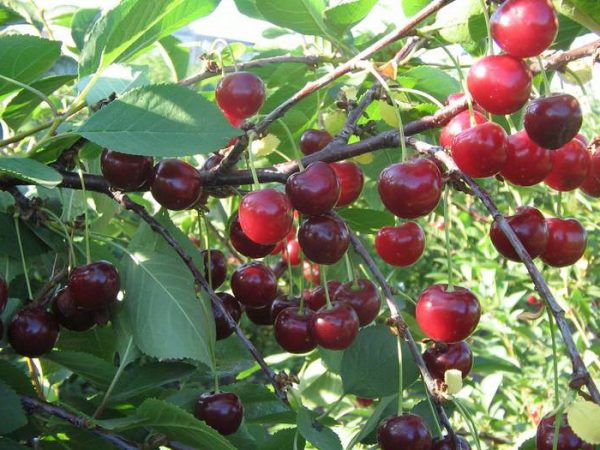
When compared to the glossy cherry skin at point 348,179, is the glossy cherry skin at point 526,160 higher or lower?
higher

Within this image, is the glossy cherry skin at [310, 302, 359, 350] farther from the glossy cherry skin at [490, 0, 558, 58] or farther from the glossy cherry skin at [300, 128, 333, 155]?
the glossy cherry skin at [490, 0, 558, 58]

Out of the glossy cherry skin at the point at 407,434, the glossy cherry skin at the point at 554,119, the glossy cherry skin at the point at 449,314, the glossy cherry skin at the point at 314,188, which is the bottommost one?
the glossy cherry skin at the point at 407,434

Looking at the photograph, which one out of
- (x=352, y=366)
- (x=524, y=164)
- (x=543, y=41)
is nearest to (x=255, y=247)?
(x=352, y=366)

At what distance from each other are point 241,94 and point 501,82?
48 centimetres

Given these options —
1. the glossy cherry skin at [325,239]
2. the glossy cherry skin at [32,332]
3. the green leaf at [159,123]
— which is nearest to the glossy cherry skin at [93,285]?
the glossy cherry skin at [32,332]

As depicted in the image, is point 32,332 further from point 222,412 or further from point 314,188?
point 314,188

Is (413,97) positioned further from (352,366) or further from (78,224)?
(78,224)

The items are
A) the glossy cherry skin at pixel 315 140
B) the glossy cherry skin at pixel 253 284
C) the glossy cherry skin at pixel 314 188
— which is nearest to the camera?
the glossy cherry skin at pixel 314 188

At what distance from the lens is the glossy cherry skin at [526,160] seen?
3.31 feet

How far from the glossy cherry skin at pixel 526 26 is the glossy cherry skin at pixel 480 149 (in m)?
0.11

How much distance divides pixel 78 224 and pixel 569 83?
88cm

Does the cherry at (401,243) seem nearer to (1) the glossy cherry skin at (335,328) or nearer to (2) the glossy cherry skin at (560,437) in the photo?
(1) the glossy cherry skin at (335,328)

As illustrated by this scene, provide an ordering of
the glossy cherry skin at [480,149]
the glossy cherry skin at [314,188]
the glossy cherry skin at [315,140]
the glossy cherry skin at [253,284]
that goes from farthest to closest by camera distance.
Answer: the glossy cherry skin at [315,140] < the glossy cherry skin at [253,284] < the glossy cherry skin at [314,188] < the glossy cherry skin at [480,149]

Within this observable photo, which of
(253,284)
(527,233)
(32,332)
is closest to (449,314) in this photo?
(527,233)
